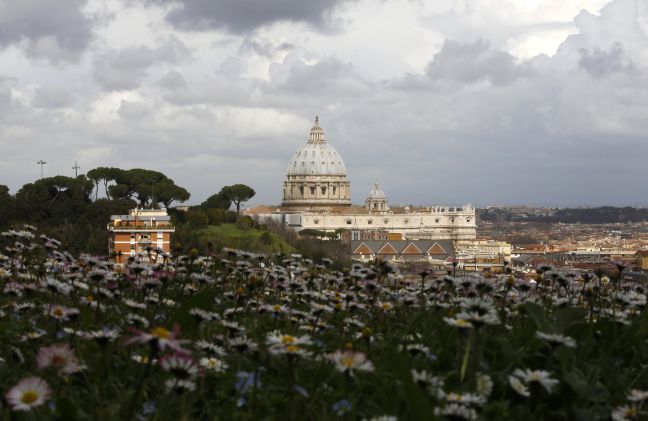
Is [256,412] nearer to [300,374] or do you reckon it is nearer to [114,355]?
[300,374]

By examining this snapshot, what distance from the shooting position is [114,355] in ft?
13.1

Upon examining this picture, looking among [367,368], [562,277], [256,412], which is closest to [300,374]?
[256,412]

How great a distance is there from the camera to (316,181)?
13288 cm

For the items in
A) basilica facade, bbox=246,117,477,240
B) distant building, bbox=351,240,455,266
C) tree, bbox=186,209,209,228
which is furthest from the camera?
basilica facade, bbox=246,117,477,240

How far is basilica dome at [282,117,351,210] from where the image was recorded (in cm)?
13288

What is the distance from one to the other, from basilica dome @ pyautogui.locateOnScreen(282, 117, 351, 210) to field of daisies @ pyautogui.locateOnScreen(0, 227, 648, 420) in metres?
127

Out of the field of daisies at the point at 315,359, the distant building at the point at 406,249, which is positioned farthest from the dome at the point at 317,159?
the field of daisies at the point at 315,359

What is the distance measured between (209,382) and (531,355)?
1.20 meters

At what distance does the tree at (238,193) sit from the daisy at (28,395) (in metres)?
82.4

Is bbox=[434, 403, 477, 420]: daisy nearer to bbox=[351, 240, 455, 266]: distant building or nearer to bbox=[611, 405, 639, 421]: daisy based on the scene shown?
bbox=[611, 405, 639, 421]: daisy

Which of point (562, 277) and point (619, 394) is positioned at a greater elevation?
point (562, 277)

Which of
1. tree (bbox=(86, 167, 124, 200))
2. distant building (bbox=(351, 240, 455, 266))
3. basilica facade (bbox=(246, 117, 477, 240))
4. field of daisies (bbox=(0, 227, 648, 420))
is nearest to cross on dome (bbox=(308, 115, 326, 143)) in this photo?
basilica facade (bbox=(246, 117, 477, 240))

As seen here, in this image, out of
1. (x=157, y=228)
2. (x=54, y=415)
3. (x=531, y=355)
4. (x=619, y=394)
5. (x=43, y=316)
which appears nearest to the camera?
(x=54, y=415)

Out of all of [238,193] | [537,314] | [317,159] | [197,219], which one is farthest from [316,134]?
[537,314]
